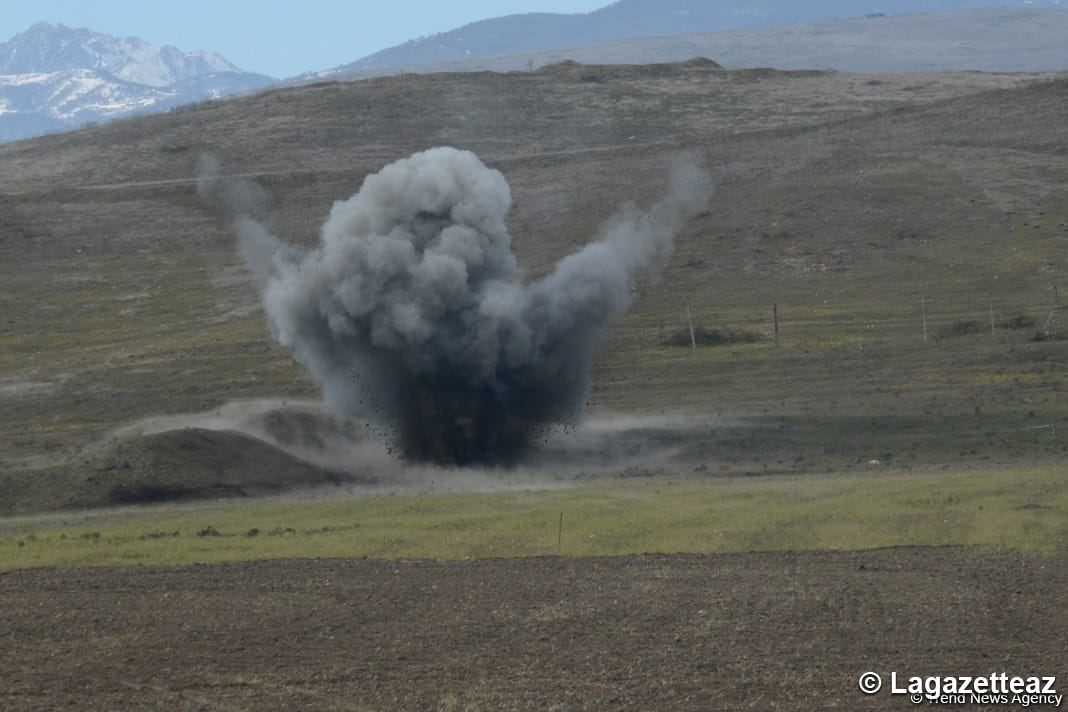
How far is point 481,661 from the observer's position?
2572cm

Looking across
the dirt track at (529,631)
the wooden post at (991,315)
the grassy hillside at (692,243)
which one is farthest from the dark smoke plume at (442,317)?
the wooden post at (991,315)

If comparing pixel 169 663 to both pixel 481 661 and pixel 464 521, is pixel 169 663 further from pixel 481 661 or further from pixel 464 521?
pixel 464 521

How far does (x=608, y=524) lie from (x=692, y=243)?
184 ft

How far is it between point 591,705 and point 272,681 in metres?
5.04

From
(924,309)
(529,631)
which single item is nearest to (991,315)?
(924,309)

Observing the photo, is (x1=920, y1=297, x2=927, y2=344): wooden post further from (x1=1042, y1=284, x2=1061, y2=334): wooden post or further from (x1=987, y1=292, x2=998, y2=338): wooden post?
(x1=1042, y1=284, x2=1061, y2=334): wooden post

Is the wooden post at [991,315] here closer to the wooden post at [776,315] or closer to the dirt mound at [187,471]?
the wooden post at [776,315]

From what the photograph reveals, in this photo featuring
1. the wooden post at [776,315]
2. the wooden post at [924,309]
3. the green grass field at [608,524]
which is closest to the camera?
the green grass field at [608,524]

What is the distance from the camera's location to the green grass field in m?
34.4

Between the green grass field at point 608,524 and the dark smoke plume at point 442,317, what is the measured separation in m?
8.30

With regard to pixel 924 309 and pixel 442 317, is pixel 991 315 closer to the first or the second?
pixel 924 309

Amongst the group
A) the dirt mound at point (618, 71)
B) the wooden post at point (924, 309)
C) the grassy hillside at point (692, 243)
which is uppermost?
the dirt mound at point (618, 71)

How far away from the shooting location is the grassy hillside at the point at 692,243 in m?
58.6

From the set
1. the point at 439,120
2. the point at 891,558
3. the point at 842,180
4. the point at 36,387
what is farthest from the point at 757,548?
the point at 439,120
